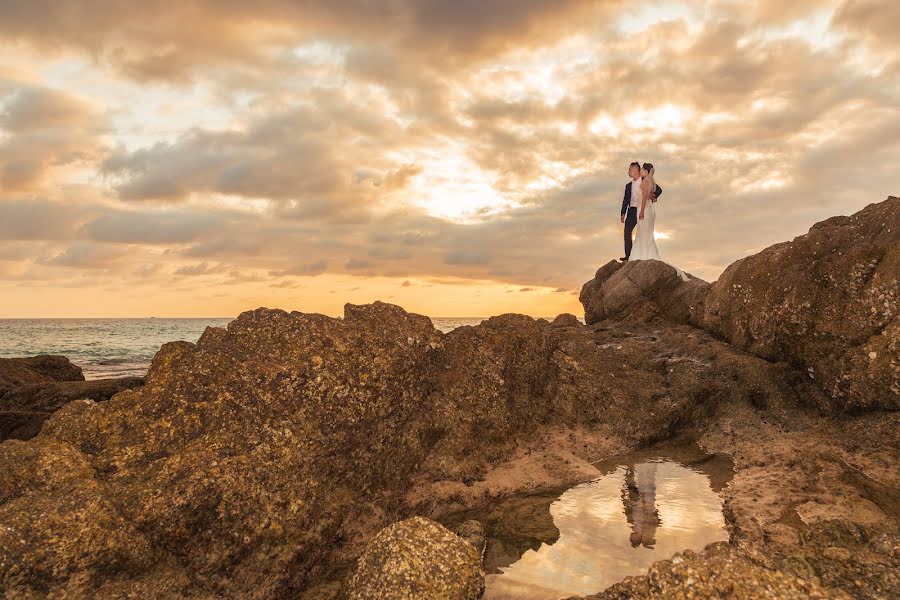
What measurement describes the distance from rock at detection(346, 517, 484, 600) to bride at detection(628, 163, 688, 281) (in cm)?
1580

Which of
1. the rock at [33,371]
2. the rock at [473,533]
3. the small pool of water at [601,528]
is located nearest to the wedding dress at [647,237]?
the small pool of water at [601,528]

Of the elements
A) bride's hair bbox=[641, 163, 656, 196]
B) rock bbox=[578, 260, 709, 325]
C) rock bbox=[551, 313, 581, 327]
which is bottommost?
rock bbox=[551, 313, 581, 327]

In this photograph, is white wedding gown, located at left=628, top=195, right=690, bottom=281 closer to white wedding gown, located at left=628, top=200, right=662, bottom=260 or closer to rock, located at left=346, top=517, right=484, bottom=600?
white wedding gown, located at left=628, top=200, right=662, bottom=260

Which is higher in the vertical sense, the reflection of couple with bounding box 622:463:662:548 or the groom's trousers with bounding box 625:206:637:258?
the groom's trousers with bounding box 625:206:637:258

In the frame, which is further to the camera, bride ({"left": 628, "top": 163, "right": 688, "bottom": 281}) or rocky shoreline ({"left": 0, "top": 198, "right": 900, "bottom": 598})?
bride ({"left": 628, "top": 163, "right": 688, "bottom": 281})

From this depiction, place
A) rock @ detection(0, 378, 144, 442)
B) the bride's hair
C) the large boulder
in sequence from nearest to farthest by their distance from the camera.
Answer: the large boulder, rock @ detection(0, 378, 144, 442), the bride's hair

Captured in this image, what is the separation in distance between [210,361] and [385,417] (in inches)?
89.3

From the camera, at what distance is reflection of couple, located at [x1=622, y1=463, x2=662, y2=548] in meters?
5.59

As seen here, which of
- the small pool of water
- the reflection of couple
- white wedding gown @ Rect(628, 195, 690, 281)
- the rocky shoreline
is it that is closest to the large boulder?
the rocky shoreline

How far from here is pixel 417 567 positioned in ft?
14.5

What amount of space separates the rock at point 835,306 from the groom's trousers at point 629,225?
8564 mm

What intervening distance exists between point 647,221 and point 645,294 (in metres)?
4.04

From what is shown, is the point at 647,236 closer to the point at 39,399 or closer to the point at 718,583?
the point at 718,583

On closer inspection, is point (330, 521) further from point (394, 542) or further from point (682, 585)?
point (682, 585)
